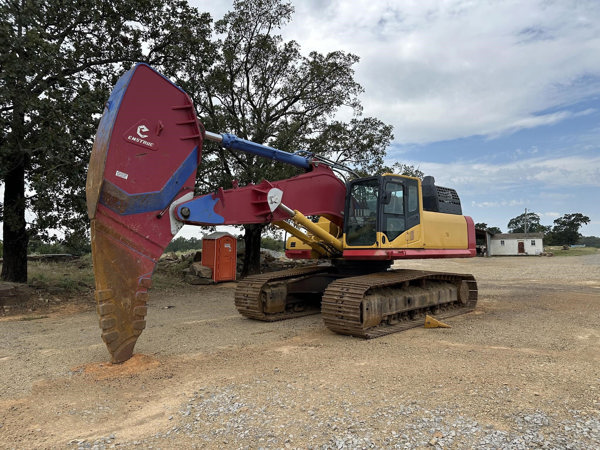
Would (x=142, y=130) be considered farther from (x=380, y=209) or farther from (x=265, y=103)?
(x=265, y=103)

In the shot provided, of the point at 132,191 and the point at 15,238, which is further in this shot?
the point at 15,238

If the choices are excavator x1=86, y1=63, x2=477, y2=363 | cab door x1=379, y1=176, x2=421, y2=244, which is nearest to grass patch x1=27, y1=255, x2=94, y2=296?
excavator x1=86, y1=63, x2=477, y2=363

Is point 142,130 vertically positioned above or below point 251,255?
above

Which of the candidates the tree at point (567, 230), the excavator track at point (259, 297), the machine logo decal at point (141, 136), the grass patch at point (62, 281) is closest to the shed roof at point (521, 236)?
the tree at point (567, 230)

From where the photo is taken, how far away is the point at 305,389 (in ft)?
→ 14.2

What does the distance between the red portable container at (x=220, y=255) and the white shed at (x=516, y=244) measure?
40.1 m

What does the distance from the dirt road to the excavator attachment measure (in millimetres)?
861

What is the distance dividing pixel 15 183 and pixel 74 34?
15.0 ft

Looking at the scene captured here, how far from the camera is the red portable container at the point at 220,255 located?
16.1 metres

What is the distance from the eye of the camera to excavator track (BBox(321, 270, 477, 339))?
671 centimetres

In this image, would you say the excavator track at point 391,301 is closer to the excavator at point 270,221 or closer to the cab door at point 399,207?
the excavator at point 270,221

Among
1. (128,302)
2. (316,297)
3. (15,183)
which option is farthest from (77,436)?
(15,183)

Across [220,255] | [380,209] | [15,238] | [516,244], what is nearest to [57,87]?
[15,238]

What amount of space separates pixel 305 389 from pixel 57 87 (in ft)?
36.7
